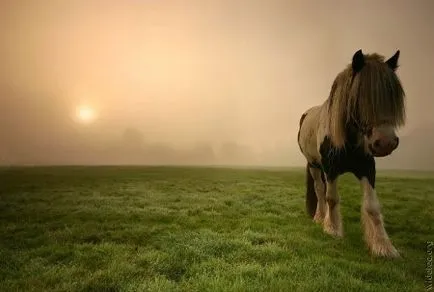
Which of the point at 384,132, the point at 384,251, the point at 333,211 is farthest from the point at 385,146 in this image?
the point at 333,211

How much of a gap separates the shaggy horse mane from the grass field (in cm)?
117

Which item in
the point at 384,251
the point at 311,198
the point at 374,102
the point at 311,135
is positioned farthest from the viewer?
the point at 311,198

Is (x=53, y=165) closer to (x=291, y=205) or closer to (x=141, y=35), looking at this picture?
(x=141, y=35)

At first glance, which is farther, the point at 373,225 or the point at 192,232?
the point at 192,232

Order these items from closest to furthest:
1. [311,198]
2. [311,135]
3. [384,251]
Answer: [384,251] < [311,135] < [311,198]

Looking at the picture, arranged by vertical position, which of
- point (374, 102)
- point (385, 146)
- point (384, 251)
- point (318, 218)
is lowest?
point (384, 251)

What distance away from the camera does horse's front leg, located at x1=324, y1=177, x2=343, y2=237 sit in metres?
4.30

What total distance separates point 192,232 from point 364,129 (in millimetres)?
2041

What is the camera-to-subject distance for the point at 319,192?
17.1 ft

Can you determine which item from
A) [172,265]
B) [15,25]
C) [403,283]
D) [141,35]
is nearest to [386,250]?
[403,283]

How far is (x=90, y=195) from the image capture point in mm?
6098

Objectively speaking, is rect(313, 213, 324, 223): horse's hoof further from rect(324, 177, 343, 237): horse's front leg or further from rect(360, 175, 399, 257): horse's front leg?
rect(360, 175, 399, 257): horse's front leg

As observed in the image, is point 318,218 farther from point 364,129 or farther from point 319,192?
point 364,129

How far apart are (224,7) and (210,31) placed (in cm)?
45
